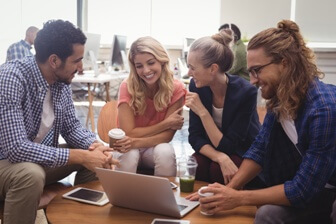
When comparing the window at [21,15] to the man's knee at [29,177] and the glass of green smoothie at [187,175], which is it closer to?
the man's knee at [29,177]

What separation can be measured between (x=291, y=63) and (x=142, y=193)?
73cm

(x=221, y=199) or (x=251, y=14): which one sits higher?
(x=251, y=14)

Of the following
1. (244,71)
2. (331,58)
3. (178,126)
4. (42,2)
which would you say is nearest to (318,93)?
(178,126)

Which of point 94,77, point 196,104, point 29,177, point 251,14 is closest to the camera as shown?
point 29,177

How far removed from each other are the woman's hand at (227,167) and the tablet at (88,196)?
2.13 ft

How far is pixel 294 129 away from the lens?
5.30ft

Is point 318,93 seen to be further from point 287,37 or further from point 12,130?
point 12,130

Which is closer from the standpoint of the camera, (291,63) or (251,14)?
(291,63)

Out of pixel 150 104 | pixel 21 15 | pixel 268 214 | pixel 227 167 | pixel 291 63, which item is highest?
pixel 291 63

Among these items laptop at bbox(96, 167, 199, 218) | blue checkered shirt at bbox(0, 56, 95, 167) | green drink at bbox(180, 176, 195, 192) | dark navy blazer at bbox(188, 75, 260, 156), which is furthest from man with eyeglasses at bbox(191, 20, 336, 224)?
blue checkered shirt at bbox(0, 56, 95, 167)

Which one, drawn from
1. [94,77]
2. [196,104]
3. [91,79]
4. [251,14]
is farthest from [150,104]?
[251,14]

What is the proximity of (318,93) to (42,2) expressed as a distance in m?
6.76

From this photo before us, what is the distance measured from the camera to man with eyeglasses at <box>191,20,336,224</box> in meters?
1.41

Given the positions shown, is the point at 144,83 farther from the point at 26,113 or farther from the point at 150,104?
the point at 26,113
